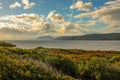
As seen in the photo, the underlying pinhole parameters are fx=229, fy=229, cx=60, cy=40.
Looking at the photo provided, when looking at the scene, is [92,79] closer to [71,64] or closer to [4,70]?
[71,64]

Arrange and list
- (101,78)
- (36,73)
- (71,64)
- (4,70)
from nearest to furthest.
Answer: (4,70) < (36,73) < (101,78) < (71,64)

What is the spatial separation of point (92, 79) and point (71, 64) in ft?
8.46

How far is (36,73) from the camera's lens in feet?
51.0

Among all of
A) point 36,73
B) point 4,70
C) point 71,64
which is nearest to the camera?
point 4,70

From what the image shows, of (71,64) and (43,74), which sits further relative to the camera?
(71,64)

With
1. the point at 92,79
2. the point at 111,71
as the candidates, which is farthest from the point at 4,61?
the point at 111,71

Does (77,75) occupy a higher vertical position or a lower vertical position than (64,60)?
lower

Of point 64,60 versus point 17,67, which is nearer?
point 17,67

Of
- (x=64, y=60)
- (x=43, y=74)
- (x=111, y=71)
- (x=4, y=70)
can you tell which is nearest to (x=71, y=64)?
(x=64, y=60)

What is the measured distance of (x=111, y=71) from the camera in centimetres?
2216

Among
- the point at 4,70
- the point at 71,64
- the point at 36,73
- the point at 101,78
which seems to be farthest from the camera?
the point at 71,64

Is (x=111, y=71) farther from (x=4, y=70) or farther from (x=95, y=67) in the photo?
(x=4, y=70)

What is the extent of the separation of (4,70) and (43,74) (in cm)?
276

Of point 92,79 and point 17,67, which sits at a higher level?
point 17,67
